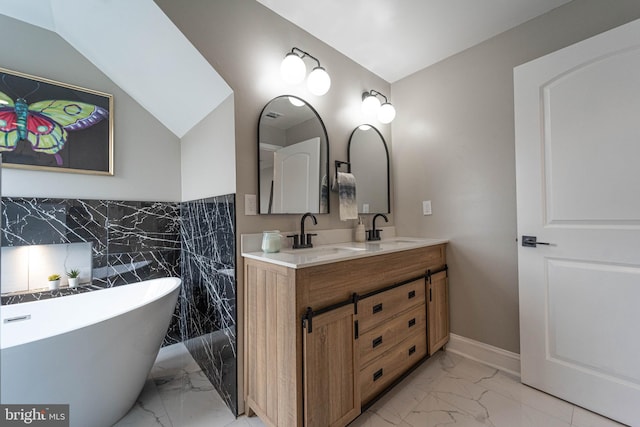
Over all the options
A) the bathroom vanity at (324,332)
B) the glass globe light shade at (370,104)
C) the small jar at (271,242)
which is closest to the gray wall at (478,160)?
the glass globe light shade at (370,104)

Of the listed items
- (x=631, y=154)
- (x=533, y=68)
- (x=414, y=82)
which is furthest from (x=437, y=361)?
(x=414, y=82)

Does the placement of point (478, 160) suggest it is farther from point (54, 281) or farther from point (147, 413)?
point (54, 281)

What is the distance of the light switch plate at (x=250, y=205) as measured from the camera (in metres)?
1.66

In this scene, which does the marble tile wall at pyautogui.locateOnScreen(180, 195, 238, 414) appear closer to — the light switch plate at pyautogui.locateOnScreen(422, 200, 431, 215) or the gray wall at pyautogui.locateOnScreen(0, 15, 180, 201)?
the gray wall at pyautogui.locateOnScreen(0, 15, 180, 201)

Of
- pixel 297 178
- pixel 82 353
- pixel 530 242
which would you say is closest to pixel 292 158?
pixel 297 178

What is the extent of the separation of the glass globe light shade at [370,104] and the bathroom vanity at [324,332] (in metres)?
1.25

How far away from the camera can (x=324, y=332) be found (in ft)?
4.42

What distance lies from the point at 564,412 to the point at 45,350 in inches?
103

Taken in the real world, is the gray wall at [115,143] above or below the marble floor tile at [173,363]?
above

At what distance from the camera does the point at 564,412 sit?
5.17ft

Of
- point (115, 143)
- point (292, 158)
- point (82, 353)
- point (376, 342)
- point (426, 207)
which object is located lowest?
point (376, 342)

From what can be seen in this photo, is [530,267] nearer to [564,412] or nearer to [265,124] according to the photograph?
[564,412]

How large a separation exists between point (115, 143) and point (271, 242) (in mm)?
1567

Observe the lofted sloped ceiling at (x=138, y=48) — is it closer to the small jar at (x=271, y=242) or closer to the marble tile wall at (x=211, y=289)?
the marble tile wall at (x=211, y=289)
